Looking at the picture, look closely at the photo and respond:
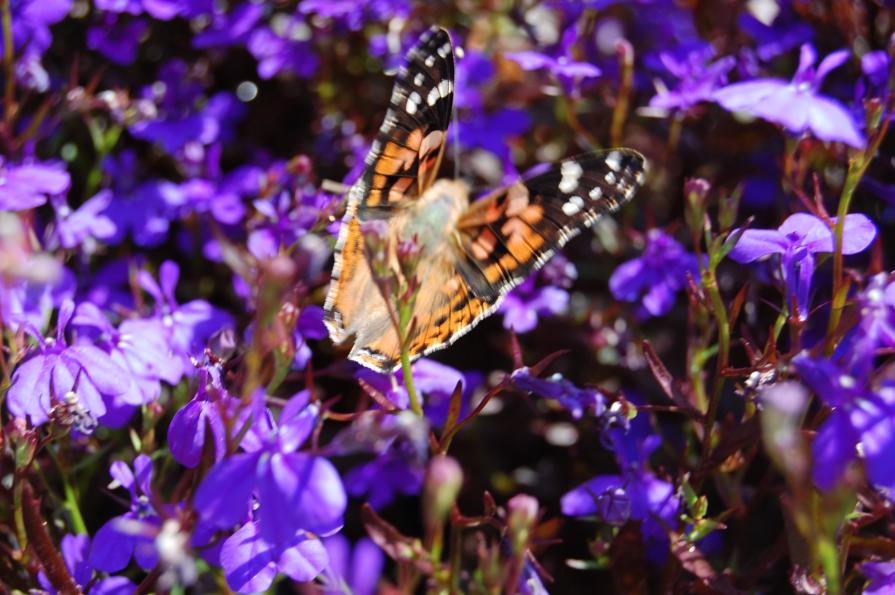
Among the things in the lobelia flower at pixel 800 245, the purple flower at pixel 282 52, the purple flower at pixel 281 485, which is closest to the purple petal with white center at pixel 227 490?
the purple flower at pixel 281 485

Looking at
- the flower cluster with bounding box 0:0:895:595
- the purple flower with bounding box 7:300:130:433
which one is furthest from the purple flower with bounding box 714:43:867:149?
the purple flower with bounding box 7:300:130:433

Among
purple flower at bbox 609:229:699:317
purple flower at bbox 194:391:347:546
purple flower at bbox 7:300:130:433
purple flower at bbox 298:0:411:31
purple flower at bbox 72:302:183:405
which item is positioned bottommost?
purple flower at bbox 609:229:699:317

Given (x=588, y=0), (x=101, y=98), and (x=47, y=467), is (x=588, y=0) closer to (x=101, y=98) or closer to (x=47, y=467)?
(x=101, y=98)

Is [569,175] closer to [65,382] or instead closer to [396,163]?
[396,163]

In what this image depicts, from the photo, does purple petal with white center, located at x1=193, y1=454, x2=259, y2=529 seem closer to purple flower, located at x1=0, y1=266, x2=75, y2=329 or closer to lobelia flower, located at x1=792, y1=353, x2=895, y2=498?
purple flower, located at x1=0, y1=266, x2=75, y2=329

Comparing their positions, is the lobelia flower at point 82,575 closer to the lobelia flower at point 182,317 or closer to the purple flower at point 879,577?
the lobelia flower at point 182,317

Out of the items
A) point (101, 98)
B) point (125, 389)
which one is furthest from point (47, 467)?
point (101, 98)
